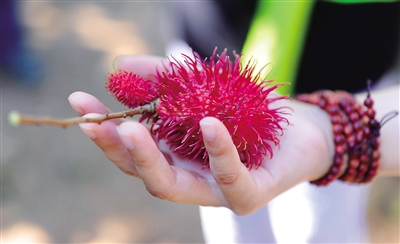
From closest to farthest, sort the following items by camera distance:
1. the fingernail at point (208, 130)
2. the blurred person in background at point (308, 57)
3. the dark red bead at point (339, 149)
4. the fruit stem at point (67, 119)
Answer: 1. the fruit stem at point (67, 119)
2. the fingernail at point (208, 130)
3. the dark red bead at point (339, 149)
4. the blurred person in background at point (308, 57)

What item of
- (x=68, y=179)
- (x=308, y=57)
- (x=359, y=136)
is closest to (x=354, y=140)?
(x=359, y=136)

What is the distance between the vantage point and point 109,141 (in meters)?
0.55

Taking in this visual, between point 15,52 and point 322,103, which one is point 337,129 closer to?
point 322,103

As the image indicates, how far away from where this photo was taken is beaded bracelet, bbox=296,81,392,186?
0.73 metres

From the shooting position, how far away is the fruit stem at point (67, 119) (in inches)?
14.4

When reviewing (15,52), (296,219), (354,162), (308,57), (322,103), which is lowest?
(296,219)

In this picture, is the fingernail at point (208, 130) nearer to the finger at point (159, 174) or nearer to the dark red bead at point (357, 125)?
the finger at point (159, 174)

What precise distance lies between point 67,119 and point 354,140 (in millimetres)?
525

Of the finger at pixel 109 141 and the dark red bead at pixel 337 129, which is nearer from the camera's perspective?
the finger at pixel 109 141

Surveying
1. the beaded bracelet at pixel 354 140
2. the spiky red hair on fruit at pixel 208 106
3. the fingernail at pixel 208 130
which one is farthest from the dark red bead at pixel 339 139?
the fingernail at pixel 208 130

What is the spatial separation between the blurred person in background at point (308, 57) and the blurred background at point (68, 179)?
1.95 ft

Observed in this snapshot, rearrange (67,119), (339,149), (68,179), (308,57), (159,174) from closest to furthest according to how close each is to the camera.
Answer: (67,119)
(159,174)
(339,149)
(308,57)
(68,179)

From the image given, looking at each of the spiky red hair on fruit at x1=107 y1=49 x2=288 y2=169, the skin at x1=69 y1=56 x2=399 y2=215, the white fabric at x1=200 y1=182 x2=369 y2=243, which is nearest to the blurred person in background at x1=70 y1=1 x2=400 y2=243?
the white fabric at x1=200 y1=182 x2=369 y2=243

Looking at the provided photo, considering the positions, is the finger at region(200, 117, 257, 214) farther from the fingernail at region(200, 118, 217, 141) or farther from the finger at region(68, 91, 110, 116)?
→ the finger at region(68, 91, 110, 116)
